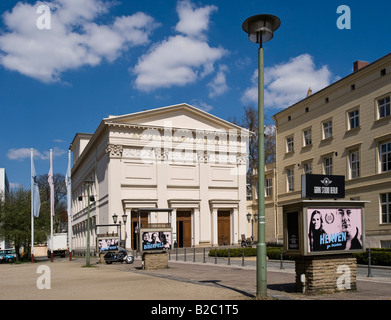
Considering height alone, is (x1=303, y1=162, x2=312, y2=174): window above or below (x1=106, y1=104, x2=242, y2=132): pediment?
below

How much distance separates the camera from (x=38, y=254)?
84062 millimetres

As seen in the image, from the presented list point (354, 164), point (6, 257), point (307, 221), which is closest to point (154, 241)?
point (307, 221)

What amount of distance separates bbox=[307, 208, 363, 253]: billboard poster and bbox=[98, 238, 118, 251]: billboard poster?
29184 millimetres

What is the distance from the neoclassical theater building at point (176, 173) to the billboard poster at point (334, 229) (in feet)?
145

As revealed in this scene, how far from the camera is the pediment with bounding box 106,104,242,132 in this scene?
59.4 meters

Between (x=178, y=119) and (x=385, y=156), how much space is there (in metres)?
33.4

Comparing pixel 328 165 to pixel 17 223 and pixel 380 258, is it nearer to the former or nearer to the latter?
→ pixel 380 258

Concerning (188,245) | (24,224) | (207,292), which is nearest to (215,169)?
(188,245)

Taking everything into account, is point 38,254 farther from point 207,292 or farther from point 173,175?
point 207,292

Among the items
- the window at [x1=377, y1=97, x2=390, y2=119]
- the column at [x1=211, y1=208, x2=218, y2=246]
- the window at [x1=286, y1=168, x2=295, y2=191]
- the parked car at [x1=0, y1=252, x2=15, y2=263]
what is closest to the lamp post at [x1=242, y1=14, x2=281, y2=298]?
the window at [x1=377, y1=97, x2=390, y2=119]

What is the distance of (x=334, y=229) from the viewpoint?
43.0 ft

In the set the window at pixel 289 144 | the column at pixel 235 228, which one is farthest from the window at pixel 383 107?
the column at pixel 235 228

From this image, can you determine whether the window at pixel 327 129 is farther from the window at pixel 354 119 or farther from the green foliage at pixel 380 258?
the green foliage at pixel 380 258

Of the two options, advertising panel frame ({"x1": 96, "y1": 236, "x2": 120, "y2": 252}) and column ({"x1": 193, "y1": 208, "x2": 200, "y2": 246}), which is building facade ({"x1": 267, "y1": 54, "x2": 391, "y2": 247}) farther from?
advertising panel frame ({"x1": 96, "y1": 236, "x2": 120, "y2": 252})
